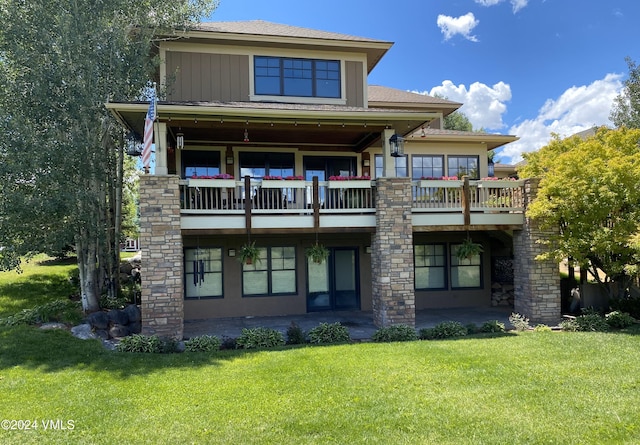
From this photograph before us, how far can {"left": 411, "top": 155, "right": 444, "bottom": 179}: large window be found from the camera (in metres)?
13.1

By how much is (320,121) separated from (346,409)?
6.70m

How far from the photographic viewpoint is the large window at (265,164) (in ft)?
38.0

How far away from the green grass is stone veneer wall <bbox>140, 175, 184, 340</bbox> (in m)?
1.27

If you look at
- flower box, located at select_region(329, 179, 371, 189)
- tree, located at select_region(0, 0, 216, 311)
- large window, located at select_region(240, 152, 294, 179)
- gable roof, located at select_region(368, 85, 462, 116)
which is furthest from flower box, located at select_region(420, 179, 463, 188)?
tree, located at select_region(0, 0, 216, 311)

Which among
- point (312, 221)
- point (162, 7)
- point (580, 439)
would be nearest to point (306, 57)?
point (162, 7)

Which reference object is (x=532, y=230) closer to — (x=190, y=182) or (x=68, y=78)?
(x=190, y=182)

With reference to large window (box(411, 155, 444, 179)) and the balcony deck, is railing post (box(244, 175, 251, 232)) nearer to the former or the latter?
the balcony deck

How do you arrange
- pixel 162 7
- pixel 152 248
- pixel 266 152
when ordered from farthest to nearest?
pixel 266 152
pixel 162 7
pixel 152 248

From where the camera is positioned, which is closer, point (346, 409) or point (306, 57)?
point (346, 409)

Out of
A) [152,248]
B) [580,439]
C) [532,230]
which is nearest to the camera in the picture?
[580,439]

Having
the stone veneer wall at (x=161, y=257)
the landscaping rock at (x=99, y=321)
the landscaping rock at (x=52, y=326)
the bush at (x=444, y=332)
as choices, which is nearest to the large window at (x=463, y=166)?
the bush at (x=444, y=332)

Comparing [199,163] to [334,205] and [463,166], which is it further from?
[463,166]

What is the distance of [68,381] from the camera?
5805 millimetres

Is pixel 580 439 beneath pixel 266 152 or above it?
beneath
